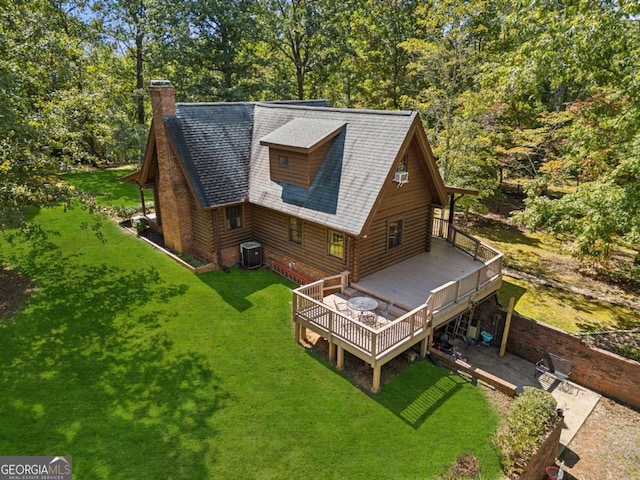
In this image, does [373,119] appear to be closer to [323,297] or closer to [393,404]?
[323,297]

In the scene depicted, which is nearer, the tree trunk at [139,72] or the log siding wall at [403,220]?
the log siding wall at [403,220]

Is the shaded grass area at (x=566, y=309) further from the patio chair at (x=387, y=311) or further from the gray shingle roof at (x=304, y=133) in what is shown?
the gray shingle roof at (x=304, y=133)

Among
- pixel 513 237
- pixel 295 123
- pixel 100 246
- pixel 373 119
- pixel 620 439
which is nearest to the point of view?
pixel 620 439

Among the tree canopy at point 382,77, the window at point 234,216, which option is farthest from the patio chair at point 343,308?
the tree canopy at point 382,77

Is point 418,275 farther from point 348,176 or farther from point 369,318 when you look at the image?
point 348,176

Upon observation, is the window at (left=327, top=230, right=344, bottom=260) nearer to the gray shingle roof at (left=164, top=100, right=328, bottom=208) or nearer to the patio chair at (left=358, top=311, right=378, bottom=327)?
the patio chair at (left=358, top=311, right=378, bottom=327)

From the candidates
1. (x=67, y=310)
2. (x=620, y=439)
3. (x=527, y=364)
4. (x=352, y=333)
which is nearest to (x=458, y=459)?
(x=352, y=333)

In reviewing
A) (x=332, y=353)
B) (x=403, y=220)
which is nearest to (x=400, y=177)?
(x=403, y=220)

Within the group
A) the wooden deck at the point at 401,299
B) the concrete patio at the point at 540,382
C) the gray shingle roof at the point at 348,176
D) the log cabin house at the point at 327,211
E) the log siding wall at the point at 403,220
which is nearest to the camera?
the wooden deck at the point at 401,299
